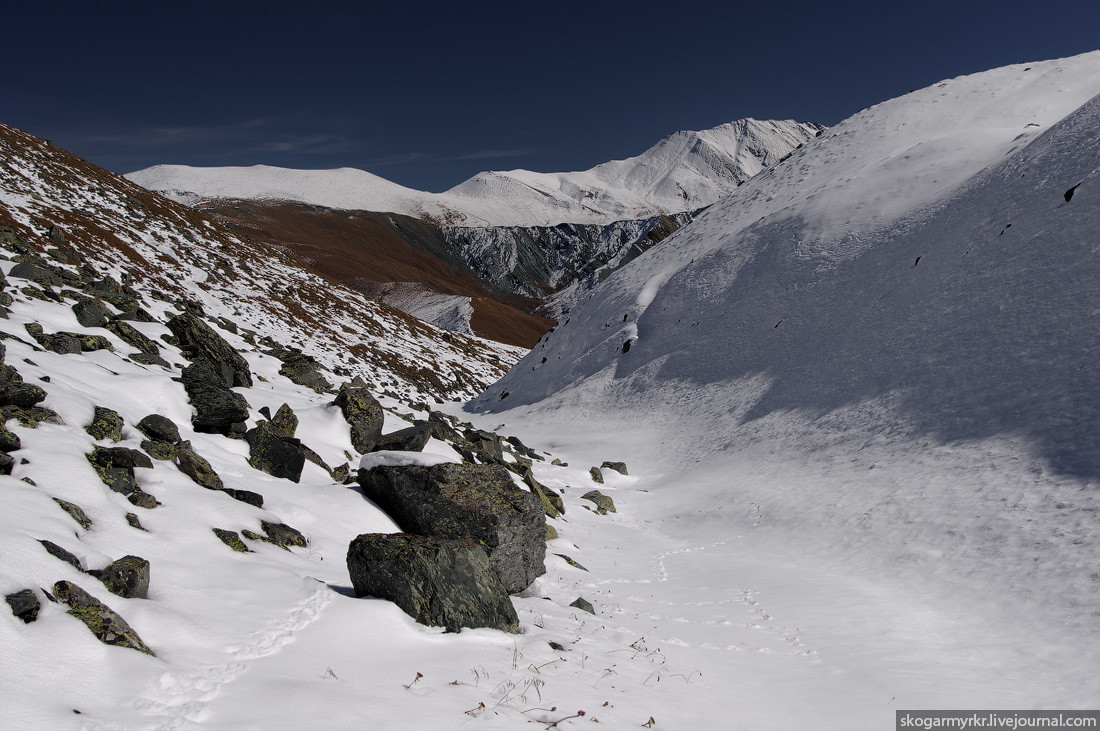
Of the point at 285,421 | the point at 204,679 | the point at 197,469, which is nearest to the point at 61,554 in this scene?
the point at 204,679

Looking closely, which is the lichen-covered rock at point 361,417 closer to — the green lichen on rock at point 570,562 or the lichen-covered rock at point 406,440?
the lichen-covered rock at point 406,440

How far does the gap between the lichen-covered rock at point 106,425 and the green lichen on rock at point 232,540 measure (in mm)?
2878

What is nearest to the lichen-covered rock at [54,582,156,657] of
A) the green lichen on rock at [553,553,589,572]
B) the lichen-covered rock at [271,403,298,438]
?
the lichen-covered rock at [271,403,298,438]

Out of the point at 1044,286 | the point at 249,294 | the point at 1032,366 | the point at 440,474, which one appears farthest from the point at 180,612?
the point at 249,294

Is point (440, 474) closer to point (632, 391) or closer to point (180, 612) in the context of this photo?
point (180, 612)

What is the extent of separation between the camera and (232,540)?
27.1ft

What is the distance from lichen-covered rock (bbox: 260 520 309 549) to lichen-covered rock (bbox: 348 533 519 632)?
1.94m

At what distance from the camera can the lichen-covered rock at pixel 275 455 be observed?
39.1 ft

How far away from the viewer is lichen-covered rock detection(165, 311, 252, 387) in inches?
713

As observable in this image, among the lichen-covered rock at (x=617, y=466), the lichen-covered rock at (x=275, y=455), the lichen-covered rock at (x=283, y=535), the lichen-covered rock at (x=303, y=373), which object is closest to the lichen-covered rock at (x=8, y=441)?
the lichen-covered rock at (x=283, y=535)

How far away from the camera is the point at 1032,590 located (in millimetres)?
10164

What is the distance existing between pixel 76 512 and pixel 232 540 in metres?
1.87

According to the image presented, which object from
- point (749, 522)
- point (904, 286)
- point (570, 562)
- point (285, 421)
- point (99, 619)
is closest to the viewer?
point (99, 619)

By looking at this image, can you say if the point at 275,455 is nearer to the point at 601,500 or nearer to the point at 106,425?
the point at 106,425
